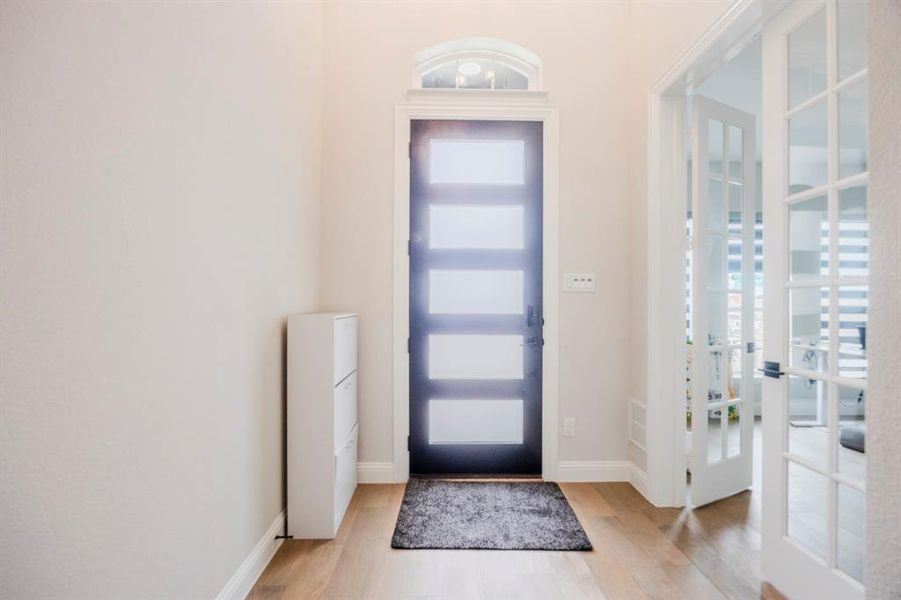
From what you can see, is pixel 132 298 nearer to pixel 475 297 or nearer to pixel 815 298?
pixel 475 297

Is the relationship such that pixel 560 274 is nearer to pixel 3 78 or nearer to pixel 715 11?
pixel 715 11

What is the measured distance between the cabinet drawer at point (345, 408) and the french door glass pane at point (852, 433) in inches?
76.8

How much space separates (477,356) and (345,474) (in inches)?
41.7

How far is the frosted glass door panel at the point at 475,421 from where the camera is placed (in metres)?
2.77

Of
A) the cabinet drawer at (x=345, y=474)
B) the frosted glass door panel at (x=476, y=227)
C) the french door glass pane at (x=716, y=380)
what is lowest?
the cabinet drawer at (x=345, y=474)

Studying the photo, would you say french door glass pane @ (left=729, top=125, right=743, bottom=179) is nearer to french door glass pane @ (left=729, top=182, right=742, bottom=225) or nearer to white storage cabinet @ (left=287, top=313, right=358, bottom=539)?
french door glass pane @ (left=729, top=182, right=742, bottom=225)

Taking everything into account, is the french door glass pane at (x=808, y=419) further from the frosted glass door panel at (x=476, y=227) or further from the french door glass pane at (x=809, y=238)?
the frosted glass door panel at (x=476, y=227)

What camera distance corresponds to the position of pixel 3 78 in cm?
76

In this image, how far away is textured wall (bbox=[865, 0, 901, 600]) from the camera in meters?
0.77

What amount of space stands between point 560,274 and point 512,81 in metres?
1.37

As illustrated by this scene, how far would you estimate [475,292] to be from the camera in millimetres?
2768

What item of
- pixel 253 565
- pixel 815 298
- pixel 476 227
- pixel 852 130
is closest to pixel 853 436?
pixel 815 298

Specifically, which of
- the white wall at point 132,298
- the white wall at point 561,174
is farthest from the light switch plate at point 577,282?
the white wall at point 132,298

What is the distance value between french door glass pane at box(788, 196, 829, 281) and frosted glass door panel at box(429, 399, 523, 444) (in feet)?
5.47
